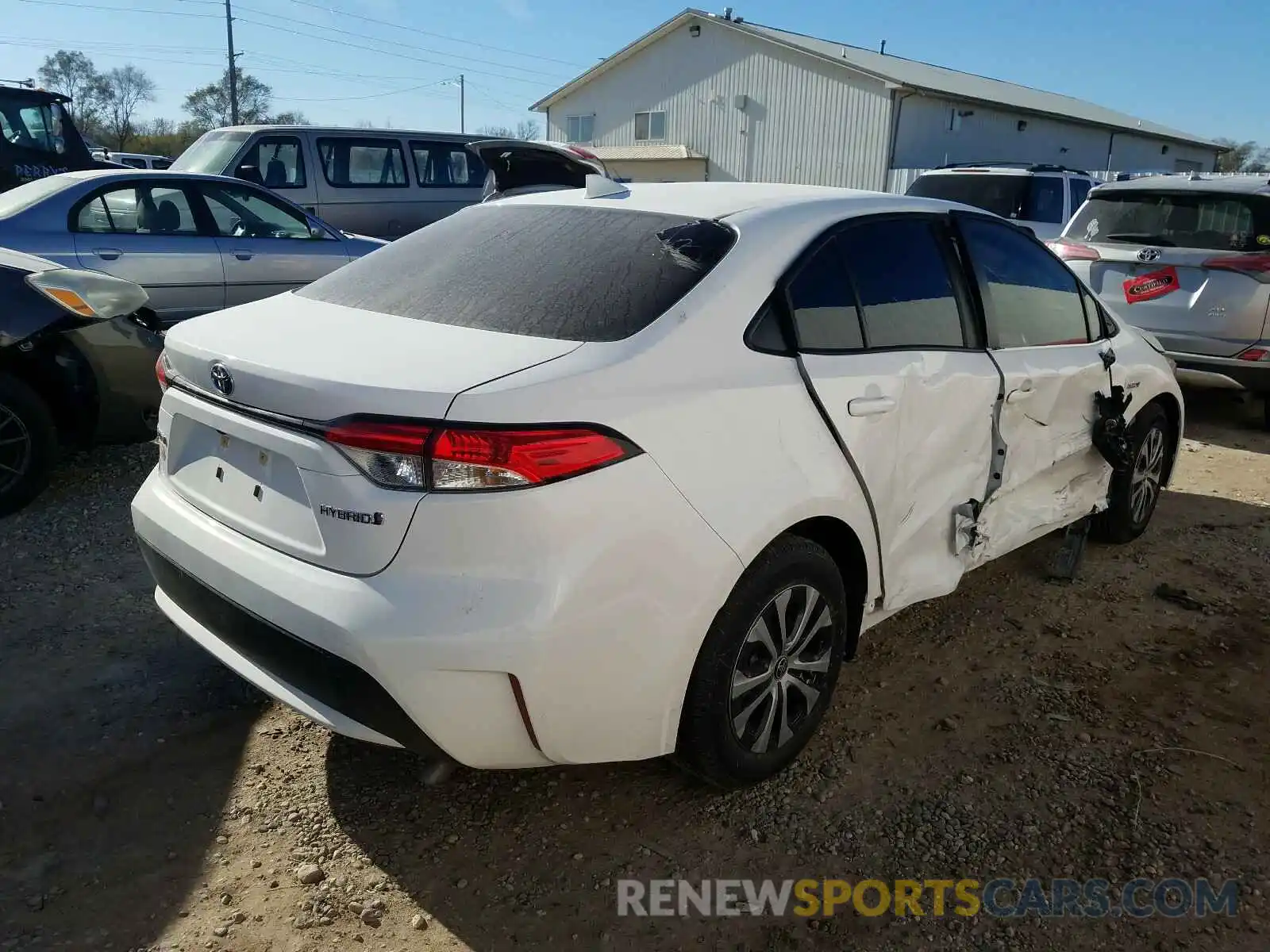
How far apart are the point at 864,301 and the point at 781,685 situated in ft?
3.78

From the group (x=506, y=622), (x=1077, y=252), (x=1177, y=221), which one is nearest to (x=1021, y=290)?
(x=506, y=622)

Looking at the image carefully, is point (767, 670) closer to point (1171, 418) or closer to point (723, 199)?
point (723, 199)

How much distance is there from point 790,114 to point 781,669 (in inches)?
1150

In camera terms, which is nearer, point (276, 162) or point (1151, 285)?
point (1151, 285)

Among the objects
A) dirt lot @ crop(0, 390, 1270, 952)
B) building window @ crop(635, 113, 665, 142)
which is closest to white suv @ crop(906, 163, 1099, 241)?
dirt lot @ crop(0, 390, 1270, 952)

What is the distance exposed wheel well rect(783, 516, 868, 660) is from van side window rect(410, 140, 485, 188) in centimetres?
1002

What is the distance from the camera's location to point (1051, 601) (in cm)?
410

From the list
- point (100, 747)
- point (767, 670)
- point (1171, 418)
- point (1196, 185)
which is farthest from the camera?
point (1196, 185)

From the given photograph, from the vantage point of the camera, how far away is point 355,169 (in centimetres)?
1107

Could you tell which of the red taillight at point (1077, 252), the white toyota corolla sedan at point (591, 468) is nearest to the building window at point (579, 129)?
the red taillight at point (1077, 252)

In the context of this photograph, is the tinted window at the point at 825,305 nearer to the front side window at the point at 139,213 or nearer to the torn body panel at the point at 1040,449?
the torn body panel at the point at 1040,449

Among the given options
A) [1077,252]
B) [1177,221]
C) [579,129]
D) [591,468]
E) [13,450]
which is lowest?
[13,450]

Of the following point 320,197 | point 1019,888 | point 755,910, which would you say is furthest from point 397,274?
point 320,197

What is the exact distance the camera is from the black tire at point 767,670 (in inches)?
95.0
